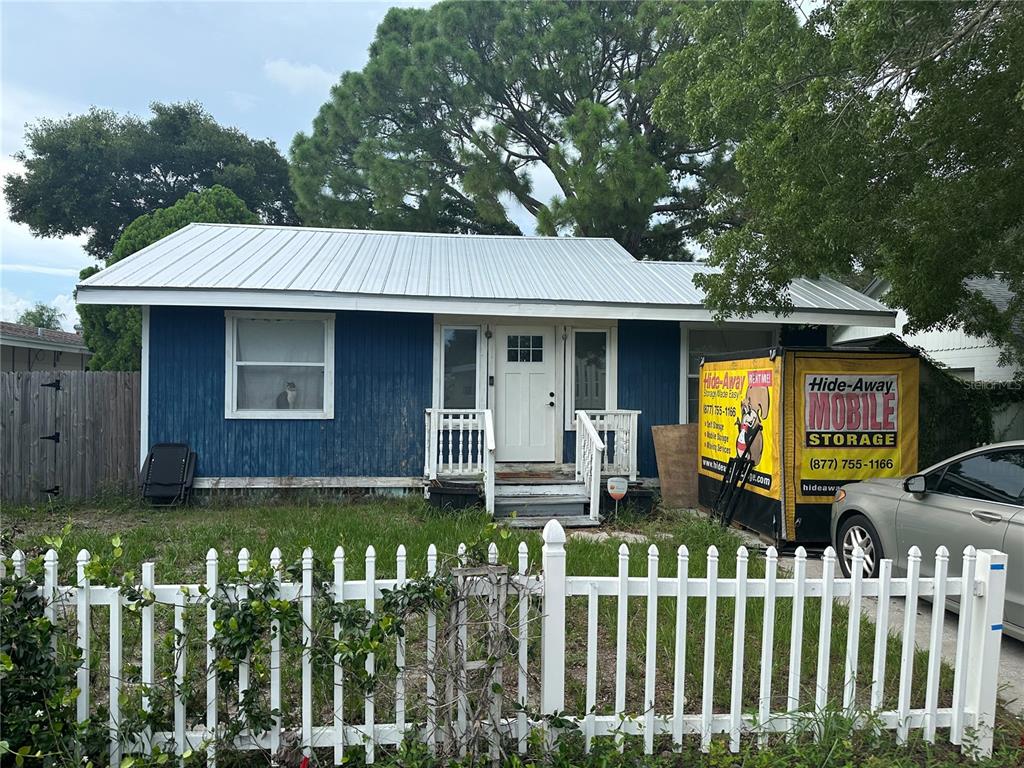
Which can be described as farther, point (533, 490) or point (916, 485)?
point (533, 490)

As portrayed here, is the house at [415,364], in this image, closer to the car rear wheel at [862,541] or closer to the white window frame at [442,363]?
the white window frame at [442,363]

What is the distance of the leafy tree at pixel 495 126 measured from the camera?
17859 mm

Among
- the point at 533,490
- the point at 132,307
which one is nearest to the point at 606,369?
the point at 533,490

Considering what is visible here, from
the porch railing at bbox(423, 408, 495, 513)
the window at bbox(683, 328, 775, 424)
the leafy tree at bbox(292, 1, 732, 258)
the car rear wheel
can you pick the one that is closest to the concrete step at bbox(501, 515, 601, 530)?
the porch railing at bbox(423, 408, 495, 513)

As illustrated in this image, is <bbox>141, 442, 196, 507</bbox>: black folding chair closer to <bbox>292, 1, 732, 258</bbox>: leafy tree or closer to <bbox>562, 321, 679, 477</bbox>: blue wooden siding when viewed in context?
<bbox>562, 321, 679, 477</bbox>: blue wooden siding

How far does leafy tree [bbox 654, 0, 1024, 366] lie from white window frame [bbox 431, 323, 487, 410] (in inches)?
151

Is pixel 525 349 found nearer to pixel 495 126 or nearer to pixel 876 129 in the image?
pixel 876 129

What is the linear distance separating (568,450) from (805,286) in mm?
4988

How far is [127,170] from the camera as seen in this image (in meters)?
29.7

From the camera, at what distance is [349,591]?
116 inches

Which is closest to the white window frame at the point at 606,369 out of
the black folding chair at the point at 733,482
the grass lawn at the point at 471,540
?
the grass lawn at the point at 471,540

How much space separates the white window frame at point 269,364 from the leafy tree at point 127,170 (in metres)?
23.4

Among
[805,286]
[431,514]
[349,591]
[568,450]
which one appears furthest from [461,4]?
[349,591]

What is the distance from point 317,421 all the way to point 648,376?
4816mm
